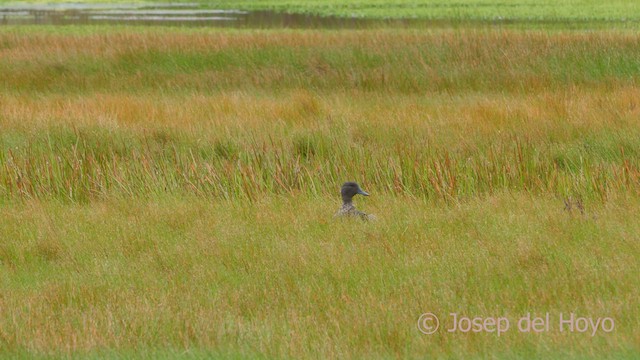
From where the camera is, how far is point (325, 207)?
855cm

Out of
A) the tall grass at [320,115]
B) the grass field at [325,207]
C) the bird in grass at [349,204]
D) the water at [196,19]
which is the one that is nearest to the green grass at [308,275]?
the grass field at [325,207]

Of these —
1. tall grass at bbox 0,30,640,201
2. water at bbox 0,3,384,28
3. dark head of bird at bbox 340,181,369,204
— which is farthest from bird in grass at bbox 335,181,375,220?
water at bbox 0,3,384,28

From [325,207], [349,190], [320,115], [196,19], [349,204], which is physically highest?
[349,190]

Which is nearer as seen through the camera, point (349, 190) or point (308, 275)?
point (308, 275)

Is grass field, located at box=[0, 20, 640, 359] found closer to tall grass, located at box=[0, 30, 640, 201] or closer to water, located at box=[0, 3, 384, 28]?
tall grass, located at box=[0, 30, 640, 201]

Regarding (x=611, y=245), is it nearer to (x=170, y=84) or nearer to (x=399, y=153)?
(x=399, y=153)

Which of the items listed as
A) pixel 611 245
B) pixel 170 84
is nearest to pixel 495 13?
pixel 170 84

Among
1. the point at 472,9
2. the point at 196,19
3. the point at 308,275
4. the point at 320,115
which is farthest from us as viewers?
the point at 472,9

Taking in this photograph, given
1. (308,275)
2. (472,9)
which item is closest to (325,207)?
(308,275)

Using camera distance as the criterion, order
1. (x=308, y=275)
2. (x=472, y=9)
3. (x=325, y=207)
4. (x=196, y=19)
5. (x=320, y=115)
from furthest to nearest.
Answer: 1. (x=472, y=9)
2. (x=196, y=19)
3. (x=320, y=115)
4. (x=325, y=207)
5. (x=308, y=275)

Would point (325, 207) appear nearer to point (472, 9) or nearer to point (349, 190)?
point (349, 190)

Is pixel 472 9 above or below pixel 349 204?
below

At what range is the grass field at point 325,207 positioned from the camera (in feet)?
18.0

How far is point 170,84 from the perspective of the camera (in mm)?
17062
